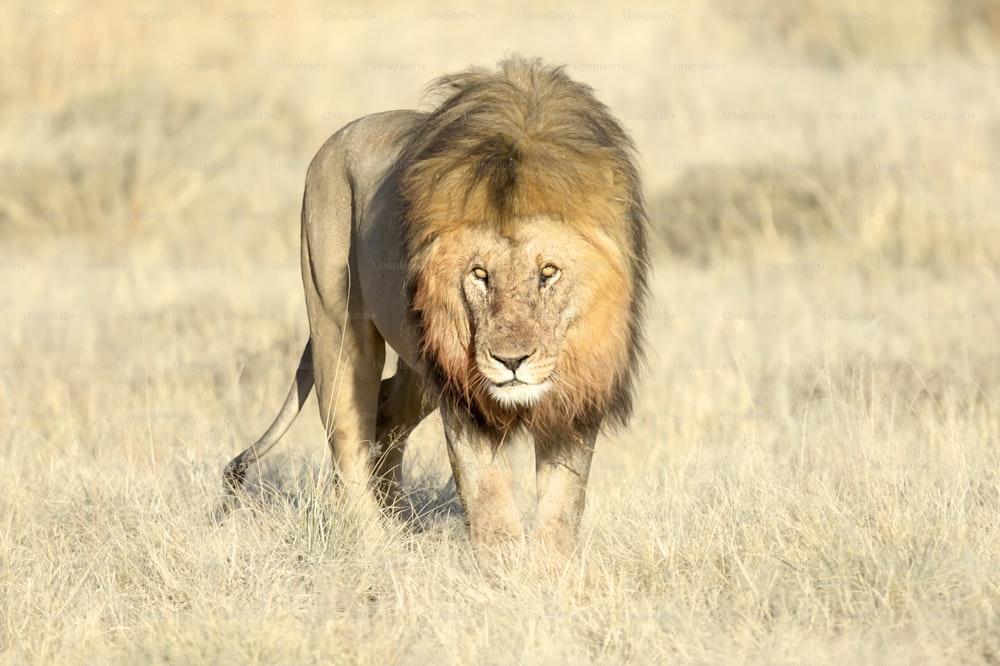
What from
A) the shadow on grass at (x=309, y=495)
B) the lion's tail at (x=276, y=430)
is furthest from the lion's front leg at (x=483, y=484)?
the lion's tail at (x=276, y=430)

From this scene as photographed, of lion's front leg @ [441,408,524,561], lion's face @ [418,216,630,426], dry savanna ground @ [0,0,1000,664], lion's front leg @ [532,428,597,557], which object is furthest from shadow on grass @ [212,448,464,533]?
lion's face @ [418,216,630,426]

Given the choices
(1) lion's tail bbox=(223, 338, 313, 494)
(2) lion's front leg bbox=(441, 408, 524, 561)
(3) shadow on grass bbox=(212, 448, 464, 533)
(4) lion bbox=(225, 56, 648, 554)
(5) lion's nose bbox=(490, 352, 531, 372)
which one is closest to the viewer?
(5) lion's nose bbox=(490, 352, 531, 372)

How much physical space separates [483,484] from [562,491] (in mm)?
229

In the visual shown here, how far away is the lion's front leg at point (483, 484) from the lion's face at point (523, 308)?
286mm

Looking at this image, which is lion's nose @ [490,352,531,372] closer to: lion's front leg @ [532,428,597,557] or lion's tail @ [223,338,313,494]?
lion's front leg @ [532,428,597,557]

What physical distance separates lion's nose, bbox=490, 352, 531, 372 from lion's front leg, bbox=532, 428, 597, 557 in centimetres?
50

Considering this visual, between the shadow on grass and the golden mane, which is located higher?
the golden mane

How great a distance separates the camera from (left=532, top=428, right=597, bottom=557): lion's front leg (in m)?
4.22

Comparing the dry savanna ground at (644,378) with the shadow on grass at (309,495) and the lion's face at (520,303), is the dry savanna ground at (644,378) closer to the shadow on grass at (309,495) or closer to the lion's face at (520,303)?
the shadow on grass at (309,495)

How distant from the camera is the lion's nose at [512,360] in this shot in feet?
12.3

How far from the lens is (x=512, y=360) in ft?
12.3

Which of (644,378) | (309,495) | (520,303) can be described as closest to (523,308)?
(520,303)

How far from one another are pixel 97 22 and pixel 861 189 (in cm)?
749

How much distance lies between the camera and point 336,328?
5117mm
